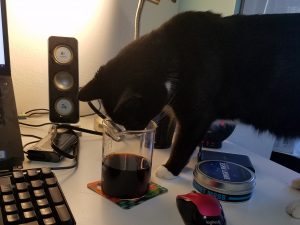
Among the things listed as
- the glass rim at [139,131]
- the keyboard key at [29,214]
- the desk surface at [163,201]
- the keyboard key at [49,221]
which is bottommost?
the desk surface at [163,201]

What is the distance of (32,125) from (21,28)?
29cm

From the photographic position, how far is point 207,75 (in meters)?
0.76

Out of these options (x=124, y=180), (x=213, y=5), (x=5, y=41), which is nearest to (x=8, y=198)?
(x=124, y=180)

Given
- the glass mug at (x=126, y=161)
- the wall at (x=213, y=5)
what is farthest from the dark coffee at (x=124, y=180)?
the wall at (x=213, y=5)

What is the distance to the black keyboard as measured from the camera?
17.8 inches

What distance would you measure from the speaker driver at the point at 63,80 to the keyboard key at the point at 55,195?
0.44m

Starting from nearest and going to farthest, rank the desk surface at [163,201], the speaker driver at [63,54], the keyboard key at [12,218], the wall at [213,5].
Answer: the keyboard key at [12,218] → the desk surface at [163,201] → the speaker driver at [63,54] → the wall at [213,5]

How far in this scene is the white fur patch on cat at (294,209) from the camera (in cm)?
60

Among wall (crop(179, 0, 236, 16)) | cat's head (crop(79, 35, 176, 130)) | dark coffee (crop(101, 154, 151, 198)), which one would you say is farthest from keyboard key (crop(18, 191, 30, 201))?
wall (crop(179, 0, 236, 16))

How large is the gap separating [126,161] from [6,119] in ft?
0.96

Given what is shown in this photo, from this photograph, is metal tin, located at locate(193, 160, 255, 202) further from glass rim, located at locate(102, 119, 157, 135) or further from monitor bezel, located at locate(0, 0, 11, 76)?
monitor bezel, located at locate(0, 0, 11, 76)

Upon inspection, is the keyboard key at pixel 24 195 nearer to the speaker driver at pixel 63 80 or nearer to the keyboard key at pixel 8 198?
the keyboard key at pixel 8 198

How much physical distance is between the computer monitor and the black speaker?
12 cm

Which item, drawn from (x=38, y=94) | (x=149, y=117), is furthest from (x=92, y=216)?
(x=38, y=94)
